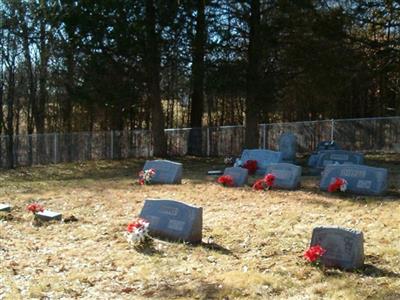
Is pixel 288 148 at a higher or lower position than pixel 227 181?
higher

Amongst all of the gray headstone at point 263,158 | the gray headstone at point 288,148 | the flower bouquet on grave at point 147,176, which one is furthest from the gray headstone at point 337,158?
the flower bouquet on grave at point 147,176

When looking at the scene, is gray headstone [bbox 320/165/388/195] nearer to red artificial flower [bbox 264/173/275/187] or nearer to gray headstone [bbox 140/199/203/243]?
red artificial flower [bbox 264/173/275/187]

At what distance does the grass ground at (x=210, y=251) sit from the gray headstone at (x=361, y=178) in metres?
0.29

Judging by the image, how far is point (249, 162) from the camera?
51.2 feet

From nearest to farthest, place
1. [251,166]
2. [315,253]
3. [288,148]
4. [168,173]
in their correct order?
[315,253] < [168,173] < [251,166] < [288,148]

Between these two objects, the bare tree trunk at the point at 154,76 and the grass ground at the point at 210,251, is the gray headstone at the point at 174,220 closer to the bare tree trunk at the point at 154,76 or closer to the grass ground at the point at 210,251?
the grass ground at the point at 210,251

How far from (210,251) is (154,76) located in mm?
16087

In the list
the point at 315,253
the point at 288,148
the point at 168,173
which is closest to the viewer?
the point at 315,253

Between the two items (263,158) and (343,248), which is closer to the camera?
(343,248)

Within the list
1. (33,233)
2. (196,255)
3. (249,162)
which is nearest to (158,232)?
(196,255)

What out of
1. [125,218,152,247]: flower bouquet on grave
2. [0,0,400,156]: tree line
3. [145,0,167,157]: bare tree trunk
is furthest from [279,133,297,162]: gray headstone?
[125,218,152,247]: flower bouquet on grave

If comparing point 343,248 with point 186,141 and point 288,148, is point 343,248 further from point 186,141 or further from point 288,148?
point 186,141

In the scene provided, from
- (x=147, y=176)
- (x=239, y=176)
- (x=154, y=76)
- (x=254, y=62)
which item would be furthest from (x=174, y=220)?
(x=154, y=76)

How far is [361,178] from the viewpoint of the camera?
465 inches
